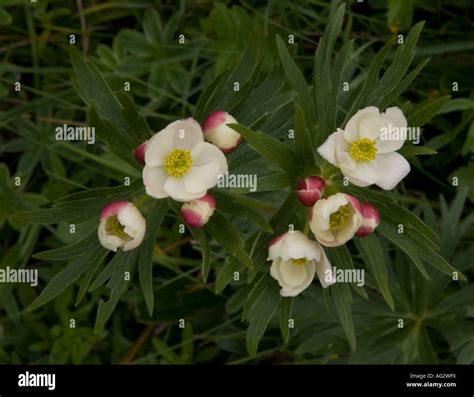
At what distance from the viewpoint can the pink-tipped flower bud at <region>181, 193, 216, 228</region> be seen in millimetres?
2453

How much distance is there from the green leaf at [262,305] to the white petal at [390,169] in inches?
21.9

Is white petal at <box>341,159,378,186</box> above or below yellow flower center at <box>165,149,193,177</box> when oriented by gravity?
below

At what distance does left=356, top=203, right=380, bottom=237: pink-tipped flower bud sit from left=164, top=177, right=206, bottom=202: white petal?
0.52 meters

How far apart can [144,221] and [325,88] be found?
77 cm

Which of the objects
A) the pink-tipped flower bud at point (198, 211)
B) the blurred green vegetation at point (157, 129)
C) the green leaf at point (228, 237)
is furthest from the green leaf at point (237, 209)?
the blurred green vegetation at point (157, 129)

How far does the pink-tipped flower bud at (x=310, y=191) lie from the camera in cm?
242

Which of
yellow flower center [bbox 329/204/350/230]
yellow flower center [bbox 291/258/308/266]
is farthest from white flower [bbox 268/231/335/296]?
yellow flower center [bbox 329/204/350/230]

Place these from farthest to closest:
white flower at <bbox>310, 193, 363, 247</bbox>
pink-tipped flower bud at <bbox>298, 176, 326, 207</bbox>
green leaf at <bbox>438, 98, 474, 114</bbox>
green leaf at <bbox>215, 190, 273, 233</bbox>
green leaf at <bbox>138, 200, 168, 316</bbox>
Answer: green leaf at <bbox>438, 98, 474, 114</bbox> < green leaf at <bbox>138, 200, 168, 316</bbox> < green leaf at <bbox>215, 190, 273, 233</bbox> < pink-tipped flower bud at <bbox>298, 176, 326, 207</bbox> < white flower at <bbox>310, 193, 363, 247</bbox>

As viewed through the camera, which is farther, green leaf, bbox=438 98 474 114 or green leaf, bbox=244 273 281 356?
green leaf, bbox=438 98 474 114

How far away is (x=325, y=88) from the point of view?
262 centimetres

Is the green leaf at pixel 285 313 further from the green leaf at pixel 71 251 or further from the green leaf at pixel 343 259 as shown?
the green leaf at pixel 71 251

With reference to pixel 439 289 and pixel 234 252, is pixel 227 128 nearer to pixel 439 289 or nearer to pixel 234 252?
pixel 234 252

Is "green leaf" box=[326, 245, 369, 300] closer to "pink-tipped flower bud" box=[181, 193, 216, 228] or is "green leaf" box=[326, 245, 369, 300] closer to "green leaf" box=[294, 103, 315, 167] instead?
"green leaf" box=[294, 103, 315, 167]

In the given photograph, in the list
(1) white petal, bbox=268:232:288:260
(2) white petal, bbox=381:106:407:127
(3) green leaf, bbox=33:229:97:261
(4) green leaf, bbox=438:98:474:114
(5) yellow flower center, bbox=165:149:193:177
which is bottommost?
(1) white petal, bbox=268:232:288:260
